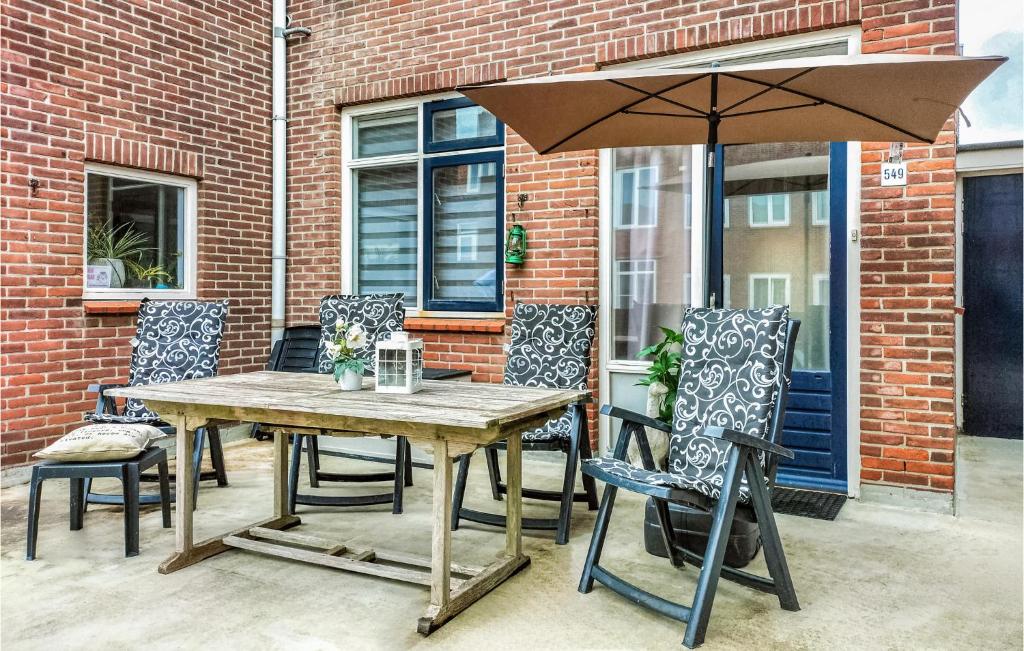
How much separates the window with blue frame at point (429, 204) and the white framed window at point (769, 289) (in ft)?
5.85

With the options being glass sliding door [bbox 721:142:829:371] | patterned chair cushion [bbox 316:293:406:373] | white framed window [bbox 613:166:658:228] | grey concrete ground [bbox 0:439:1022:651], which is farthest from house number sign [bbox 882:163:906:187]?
patterned chair cushion [bbox 316:293:406:373]

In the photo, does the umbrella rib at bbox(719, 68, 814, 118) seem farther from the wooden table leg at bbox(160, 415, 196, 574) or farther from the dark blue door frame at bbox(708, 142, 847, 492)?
the wooden table leg at bbox(160, 415, 196, 574)

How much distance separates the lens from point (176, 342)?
422 cm

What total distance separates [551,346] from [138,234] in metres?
3.27

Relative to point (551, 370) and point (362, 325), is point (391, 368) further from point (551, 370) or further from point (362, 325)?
point (362, 325)

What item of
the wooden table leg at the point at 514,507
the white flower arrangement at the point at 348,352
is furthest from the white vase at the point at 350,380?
the wooden table leg at the point at 514,507

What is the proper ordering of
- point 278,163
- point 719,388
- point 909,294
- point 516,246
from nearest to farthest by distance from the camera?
point 719,388
point 909,294
point 516,246
point 278,163

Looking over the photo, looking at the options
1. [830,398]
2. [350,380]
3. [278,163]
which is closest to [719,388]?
[350,380]

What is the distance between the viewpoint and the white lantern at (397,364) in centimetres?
293

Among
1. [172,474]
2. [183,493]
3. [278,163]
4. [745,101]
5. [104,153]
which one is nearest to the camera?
[183,493]

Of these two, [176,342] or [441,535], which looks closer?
[441,535]

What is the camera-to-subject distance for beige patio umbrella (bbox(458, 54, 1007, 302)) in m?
2.68

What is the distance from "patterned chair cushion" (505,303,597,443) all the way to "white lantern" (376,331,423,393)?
97 centimetres

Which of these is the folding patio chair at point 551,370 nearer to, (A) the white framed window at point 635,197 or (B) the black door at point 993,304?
(A) the white framed window at point 635,197
